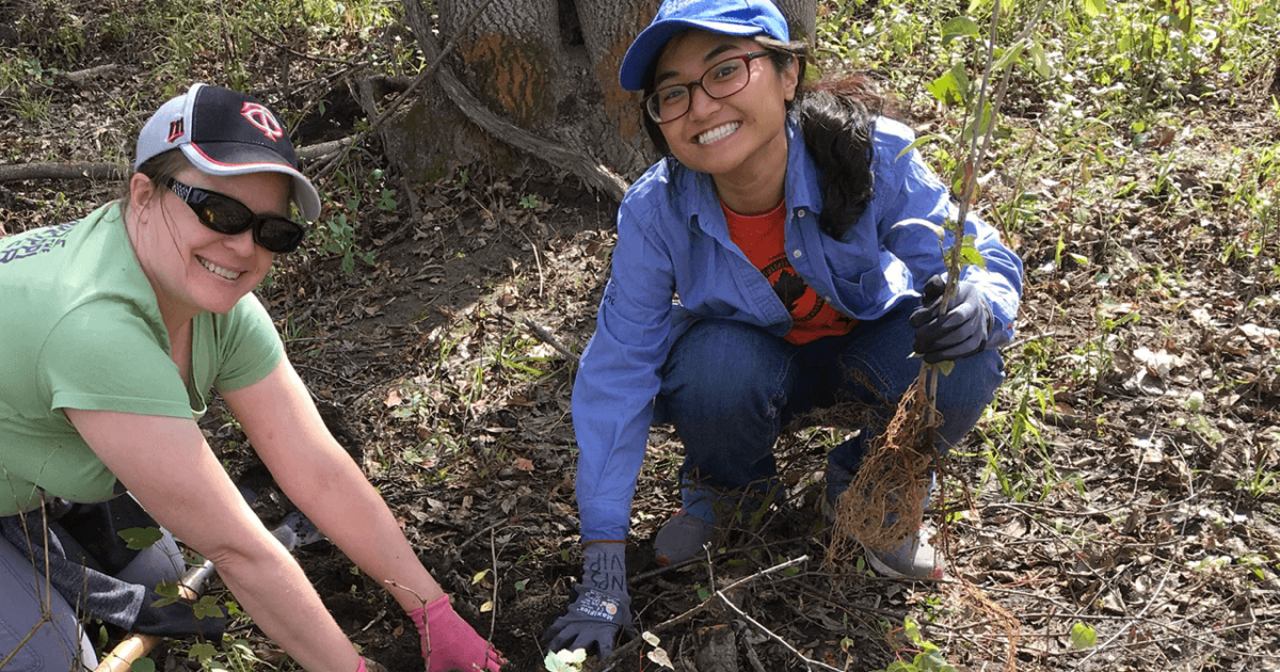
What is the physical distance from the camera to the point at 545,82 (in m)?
3.91

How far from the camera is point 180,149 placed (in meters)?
1.83

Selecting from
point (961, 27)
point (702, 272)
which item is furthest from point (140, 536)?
point (961, 27)

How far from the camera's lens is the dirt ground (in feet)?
7.64

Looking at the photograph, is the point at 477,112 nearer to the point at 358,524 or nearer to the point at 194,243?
the point at 358,524

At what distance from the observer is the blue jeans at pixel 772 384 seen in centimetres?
232

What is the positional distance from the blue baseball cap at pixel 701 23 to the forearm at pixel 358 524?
1.06 metres

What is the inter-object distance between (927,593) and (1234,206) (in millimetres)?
2028

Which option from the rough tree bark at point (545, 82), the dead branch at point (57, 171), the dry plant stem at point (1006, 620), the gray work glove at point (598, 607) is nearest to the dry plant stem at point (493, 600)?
the gray work glove at point (598, 607)

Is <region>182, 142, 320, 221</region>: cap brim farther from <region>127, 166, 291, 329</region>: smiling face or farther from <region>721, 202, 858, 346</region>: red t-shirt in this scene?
<region>721, 202, 858, 346</region>: red t-shirt

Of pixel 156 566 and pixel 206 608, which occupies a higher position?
pixel 206 608

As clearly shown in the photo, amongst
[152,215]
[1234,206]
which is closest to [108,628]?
[152,215]

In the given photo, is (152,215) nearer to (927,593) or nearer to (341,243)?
(927,593)

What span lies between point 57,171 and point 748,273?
3576mm

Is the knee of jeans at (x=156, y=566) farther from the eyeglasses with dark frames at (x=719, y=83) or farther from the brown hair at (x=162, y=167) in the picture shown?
the eyeglasses with dark frames at (x=719, y=83)
